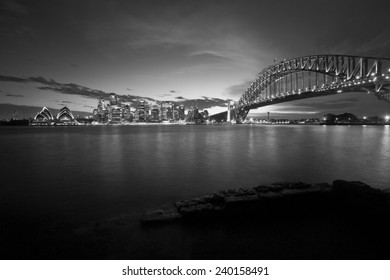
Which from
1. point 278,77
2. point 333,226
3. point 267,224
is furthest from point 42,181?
point 278,77

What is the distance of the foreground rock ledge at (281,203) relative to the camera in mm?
4855

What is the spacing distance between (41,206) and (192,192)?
176 inches

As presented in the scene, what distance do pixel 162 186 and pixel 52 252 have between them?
194 inches

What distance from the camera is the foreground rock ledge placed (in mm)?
4855

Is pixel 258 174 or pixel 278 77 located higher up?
pixel 278 77

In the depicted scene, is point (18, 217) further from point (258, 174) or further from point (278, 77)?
point (278, 77)

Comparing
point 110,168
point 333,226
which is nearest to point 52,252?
point 333,226

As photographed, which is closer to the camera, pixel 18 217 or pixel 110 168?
pixel 18 217

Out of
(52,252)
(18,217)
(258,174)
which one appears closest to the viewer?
(52,252)

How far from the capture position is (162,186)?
8578 millimetres

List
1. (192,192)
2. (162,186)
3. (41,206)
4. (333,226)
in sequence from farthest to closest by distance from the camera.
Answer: (162,186), (192,192), (41,206), (333,226)

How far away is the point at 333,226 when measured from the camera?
4.54 metres

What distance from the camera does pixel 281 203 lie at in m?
5.24

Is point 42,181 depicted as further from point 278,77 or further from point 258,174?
point 278,77
